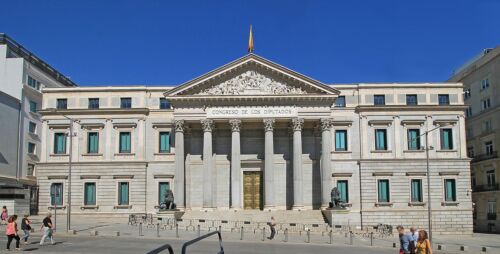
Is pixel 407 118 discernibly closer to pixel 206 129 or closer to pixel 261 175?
pixel 261 175

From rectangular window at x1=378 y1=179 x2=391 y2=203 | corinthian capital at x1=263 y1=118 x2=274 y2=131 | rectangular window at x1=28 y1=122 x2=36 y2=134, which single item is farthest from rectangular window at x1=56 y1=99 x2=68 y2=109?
rectangular window at x1=378 y1=179 x2=391 y2=203

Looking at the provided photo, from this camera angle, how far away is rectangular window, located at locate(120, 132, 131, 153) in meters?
58.5

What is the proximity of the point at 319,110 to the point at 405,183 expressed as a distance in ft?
41.5

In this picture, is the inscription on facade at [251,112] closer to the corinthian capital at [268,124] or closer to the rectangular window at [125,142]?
the corinthian capital at [268,124]

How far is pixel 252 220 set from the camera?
163ft

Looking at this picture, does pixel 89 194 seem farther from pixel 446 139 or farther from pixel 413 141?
pixel 446 139

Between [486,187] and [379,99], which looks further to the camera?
[486,187]

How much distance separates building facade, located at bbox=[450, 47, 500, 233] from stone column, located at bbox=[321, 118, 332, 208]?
21.8 metres

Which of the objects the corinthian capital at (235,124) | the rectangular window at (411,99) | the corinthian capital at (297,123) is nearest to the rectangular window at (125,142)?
the corinthian capital at (235,124)

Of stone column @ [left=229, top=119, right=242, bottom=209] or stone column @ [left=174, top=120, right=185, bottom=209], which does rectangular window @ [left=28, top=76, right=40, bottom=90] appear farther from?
stone column @ [left=229, top=119, right=242, bottom=209]

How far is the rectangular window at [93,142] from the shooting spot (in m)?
58.6

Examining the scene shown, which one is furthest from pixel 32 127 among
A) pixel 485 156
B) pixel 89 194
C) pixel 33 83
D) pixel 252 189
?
pixel 485 156

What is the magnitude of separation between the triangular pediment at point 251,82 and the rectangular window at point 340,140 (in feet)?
21.2

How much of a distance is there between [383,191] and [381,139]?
5537mm
